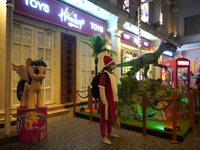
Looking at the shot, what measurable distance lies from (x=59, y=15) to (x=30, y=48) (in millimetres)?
1787

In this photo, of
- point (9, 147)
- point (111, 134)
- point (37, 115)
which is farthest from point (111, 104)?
point (9, 147)

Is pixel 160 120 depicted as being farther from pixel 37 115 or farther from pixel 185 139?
pixel 37 115

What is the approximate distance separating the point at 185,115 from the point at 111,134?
2.61 meters

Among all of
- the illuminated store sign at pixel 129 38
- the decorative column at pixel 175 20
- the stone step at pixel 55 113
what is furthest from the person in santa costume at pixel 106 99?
the decorative column at pixel 175 20

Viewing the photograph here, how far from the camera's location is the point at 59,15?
6.12 m

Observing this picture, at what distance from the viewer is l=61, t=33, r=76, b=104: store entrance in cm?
641

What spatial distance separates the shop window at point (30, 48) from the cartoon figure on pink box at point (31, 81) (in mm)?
1817

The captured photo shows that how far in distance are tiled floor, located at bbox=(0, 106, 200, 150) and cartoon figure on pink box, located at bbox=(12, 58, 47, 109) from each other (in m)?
0.77

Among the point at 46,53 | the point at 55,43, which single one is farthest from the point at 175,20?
the point at 46,53

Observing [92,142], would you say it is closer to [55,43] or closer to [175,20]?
[55,43]

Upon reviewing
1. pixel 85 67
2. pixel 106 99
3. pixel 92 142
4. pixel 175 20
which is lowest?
pixel 92 142

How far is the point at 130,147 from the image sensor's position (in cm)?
294

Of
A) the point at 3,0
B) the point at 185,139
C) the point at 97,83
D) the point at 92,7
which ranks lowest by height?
the point at 185,139

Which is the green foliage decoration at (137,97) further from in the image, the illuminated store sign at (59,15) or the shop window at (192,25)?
the shop window at (192,25)
